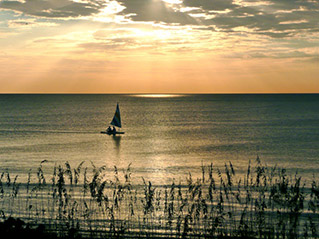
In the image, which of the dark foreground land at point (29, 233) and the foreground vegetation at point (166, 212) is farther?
the foreground vegetation at point (166, 212)

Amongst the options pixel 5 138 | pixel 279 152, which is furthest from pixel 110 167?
pixel 5 138

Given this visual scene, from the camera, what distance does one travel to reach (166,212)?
28156 millimetres

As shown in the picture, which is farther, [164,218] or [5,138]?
[5,138]

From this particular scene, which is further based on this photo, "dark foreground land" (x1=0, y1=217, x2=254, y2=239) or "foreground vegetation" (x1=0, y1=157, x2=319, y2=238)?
"foreground vegetation" (x1=0, y1=157, x2=319, y2=238)

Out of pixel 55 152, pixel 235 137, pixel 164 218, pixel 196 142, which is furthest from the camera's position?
pixel 235 137

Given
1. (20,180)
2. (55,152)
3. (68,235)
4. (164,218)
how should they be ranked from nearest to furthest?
1. (68,235)
2. (164,218)
3. (20,180)
4. (55,152)

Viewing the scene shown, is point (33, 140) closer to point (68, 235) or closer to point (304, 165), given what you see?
point (304, 165)

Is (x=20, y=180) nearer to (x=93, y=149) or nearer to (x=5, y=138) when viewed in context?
(x=93, y=149)

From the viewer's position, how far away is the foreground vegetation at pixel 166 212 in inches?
787

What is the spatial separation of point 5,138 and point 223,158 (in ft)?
159

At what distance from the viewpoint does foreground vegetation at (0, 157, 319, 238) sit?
20.0 m

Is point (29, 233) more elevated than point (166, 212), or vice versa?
point (29, 233)

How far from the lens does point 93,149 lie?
69.9 m

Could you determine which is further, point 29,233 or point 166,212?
point 166,212
